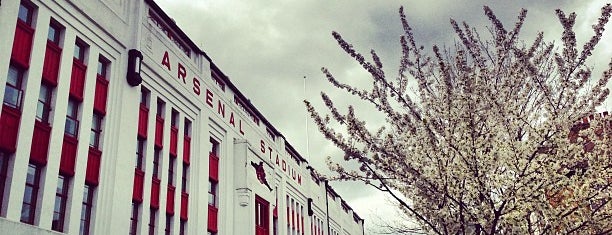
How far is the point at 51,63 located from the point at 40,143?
268 centimetres

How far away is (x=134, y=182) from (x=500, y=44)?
1363 cm

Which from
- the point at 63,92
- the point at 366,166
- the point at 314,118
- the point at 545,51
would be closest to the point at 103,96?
the point at 63,92

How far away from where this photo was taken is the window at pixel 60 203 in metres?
16.4

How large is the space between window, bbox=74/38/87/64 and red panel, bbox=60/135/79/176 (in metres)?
3.03

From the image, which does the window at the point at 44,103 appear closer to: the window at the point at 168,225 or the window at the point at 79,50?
the window at the point at 79,50

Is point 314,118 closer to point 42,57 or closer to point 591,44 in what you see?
point 591,44

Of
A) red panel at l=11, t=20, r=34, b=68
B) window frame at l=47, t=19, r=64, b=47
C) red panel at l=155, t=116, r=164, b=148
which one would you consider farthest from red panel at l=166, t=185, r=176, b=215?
red panel at l=11, t=20, r=34, b=68

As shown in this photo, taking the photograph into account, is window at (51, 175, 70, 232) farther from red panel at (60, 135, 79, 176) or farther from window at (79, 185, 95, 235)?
window at (79, 185, 95, 235)

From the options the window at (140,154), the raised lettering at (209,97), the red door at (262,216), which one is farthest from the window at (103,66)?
the red door at (262,216)

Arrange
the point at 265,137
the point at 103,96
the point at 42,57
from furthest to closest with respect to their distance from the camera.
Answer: the point at 265,137 → the point at 103,96 → the point at 42,57

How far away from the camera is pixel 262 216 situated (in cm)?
3189

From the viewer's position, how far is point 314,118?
12.9m

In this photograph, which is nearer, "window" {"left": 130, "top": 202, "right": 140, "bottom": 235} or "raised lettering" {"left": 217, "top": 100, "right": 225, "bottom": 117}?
"window" {"left": 130, "top": 202, "right": 140, "bottom": 235}

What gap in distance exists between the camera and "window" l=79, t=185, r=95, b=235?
689 inches
